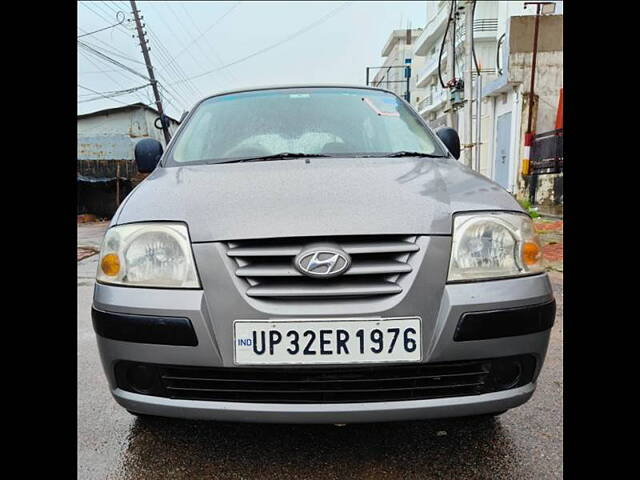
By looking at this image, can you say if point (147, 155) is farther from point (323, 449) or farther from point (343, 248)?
point (323, 449)

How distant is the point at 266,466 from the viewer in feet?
5.72

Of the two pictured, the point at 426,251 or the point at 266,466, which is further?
the point at 266,466

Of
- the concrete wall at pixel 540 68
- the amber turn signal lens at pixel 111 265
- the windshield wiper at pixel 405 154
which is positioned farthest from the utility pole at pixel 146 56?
the amber turn signal lens at pixel 111 265

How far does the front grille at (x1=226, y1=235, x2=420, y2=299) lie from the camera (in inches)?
58.8

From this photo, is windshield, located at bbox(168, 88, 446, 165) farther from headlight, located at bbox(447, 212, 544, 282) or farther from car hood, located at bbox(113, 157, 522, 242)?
headlight, located at bbox(447, 212, 544, 282)

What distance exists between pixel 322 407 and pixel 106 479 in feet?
2.76

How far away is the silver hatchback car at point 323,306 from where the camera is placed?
1.47 m

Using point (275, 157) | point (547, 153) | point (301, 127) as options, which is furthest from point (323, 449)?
point (547, 153)

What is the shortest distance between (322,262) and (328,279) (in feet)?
0.18

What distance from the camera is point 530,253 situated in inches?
64.5

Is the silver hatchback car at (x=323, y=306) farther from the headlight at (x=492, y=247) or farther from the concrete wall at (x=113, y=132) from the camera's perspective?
the concrete wall at (x=113, y=132)
